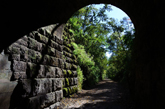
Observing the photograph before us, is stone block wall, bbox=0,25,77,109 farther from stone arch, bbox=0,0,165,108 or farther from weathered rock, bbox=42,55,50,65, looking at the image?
stone arch, bbox=0,0,165,108

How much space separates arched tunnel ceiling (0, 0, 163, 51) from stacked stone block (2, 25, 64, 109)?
21cm

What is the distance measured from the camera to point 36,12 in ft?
10.6

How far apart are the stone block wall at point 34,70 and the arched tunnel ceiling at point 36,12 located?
0.67ft

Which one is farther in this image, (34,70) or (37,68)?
(37,68)

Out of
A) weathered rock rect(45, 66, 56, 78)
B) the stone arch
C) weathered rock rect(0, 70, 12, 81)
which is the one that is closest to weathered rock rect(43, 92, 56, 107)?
weathered rock rect(45, 66, 56, 78)

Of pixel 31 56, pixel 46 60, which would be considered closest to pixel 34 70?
pixel 31 56

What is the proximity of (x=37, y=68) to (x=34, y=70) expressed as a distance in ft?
0.41

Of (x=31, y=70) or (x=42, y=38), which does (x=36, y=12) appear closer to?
(x=42, y=38)

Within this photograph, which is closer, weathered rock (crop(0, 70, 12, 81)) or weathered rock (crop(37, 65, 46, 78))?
weathered rock (crop(0, 70, 12, 81))

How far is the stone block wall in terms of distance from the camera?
2.52m

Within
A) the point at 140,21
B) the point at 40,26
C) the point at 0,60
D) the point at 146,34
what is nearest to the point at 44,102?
the point at 0,60

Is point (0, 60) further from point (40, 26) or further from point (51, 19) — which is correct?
point (51, 19)

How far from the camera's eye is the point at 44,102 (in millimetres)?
3422

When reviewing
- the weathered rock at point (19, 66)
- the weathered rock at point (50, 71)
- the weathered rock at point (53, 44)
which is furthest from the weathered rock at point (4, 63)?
the weathered rock at point (53, 44)
